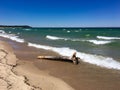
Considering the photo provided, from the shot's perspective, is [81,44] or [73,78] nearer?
[73,78]

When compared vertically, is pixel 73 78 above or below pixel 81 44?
above

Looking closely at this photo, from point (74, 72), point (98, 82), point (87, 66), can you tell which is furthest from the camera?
point (87, 66)

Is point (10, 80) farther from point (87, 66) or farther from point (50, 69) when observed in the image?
point (87, 66)

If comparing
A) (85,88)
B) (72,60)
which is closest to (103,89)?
(85,88)

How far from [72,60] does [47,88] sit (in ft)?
15.7

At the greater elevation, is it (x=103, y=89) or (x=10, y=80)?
(x=10, y=80)

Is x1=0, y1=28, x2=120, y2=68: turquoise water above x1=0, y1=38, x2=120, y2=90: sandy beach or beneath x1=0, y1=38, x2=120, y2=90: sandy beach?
beneath

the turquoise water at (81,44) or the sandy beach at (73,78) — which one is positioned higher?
the sandy beach at (73,78)

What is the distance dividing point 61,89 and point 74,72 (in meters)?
2.41

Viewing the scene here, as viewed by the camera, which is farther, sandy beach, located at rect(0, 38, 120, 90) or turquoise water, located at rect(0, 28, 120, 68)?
turquoise water, located at rect(0, 28, 120, 68)

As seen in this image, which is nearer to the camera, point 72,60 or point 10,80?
point 10,80

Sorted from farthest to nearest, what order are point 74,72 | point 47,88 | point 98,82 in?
point 74,72
point 98,82
point 47,88

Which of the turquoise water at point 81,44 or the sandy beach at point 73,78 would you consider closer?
the sandy beach at point 73,78

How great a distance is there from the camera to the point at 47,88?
232 inches
